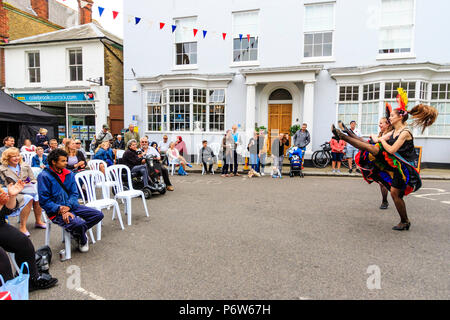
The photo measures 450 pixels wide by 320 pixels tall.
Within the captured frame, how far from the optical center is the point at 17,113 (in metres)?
10.2

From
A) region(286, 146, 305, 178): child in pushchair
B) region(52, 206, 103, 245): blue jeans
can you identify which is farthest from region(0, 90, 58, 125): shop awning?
region(286, 146, 305, 178): child in pushchair

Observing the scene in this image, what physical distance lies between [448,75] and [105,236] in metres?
14.4

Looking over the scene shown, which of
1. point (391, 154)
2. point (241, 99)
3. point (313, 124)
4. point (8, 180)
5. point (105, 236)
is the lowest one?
point (105, 236)

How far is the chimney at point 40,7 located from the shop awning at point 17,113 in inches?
516

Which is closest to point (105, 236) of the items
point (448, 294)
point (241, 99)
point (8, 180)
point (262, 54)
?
point (8, 180)

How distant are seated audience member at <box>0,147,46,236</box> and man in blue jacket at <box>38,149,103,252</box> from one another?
31.2 inches

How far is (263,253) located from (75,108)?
1673 cm

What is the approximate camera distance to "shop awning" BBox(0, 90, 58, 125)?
9961 mm

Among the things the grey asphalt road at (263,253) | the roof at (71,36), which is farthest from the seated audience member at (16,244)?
the roof at (71,36)

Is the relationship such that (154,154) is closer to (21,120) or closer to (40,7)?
(21,120)

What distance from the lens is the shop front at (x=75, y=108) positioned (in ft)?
54.8

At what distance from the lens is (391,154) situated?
4770 mm

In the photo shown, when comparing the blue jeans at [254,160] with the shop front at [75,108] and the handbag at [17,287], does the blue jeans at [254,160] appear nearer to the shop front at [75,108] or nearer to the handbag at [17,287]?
the handbag at [17,287]

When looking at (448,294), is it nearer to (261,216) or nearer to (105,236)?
(261,216)
